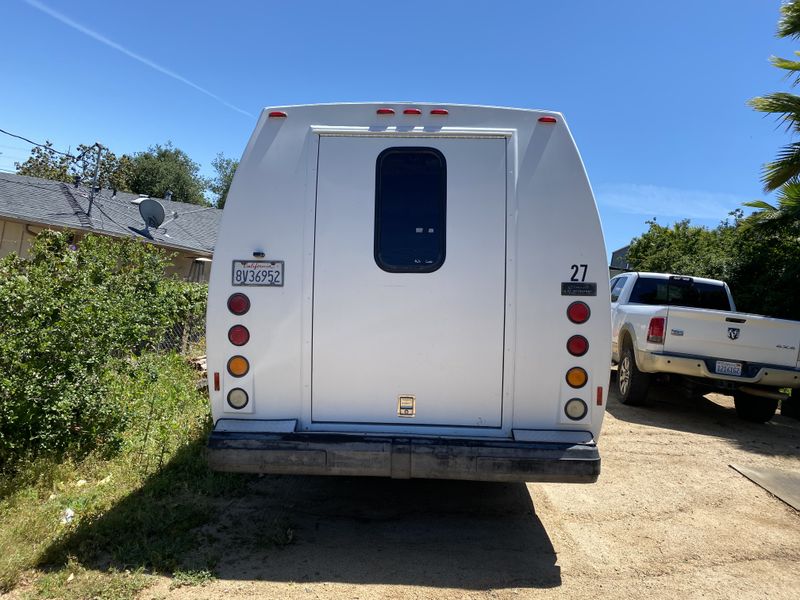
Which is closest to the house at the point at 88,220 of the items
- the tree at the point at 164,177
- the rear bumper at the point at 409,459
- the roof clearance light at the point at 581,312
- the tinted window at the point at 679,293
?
Result: the tinted window at the point at 679,293

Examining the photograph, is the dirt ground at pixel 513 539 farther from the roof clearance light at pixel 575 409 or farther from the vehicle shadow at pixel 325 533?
the roof clearance light at pixel 575 409

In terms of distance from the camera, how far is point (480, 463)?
141 inches

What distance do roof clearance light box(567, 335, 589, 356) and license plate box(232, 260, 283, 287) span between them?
75.4 inches

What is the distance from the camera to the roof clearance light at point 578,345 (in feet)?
12.4

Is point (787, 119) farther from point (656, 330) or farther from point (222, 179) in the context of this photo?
point (222, 179)

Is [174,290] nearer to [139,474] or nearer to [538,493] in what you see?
[139,474]

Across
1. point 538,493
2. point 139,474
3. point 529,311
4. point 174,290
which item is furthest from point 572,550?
point 174,290

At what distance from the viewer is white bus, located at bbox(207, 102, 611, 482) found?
3805 millimetres

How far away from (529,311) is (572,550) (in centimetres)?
166

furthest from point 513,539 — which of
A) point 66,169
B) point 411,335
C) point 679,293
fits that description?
point 66,169

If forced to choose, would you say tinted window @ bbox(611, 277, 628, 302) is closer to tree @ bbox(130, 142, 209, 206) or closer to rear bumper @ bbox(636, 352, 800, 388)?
rear bumper @ bbox(636, 352, 800, 388)

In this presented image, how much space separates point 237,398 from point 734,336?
624 cm

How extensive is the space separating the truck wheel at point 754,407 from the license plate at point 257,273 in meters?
6.93

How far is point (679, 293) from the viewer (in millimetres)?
9133
